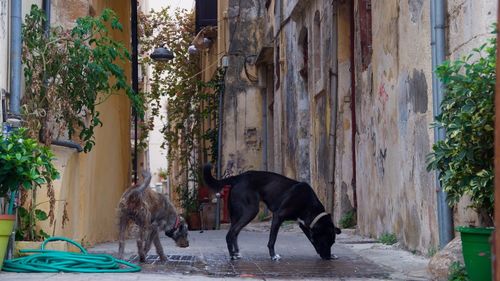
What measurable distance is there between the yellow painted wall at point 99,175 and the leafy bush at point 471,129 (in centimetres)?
458

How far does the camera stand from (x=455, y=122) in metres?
6.41

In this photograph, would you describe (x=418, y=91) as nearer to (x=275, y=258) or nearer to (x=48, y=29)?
(x=275, y=258)

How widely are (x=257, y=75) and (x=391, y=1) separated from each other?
46.4ft

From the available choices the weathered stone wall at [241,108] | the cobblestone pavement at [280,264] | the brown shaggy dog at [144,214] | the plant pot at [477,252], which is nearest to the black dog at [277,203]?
the cobblestone pavement at [280,264]

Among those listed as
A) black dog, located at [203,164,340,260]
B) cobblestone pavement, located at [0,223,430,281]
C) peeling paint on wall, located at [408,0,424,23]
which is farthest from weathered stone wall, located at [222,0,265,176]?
peeling paint on wall, located at [408,0,424,23]

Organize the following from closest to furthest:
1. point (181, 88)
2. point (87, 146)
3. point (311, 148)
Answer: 1. point (87, 146)
2. point (311, 148)
3. point (181, 88)

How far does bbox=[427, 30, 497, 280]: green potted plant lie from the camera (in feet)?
20.1

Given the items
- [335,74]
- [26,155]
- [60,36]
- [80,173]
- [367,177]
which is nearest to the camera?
[26,155]

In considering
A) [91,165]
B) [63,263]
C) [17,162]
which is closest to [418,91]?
[63,263]

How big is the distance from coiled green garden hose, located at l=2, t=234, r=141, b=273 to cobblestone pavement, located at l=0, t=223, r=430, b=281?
0.72 feet

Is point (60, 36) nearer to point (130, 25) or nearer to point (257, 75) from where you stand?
point (130, 25)

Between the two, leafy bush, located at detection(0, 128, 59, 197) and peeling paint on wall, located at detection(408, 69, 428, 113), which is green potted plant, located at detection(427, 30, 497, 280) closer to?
peeling paint on wall, located at detection(408, 69, 428, 113)

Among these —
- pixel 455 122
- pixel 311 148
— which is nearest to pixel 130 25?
pixel 311 148

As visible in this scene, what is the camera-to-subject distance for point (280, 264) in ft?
29.8
